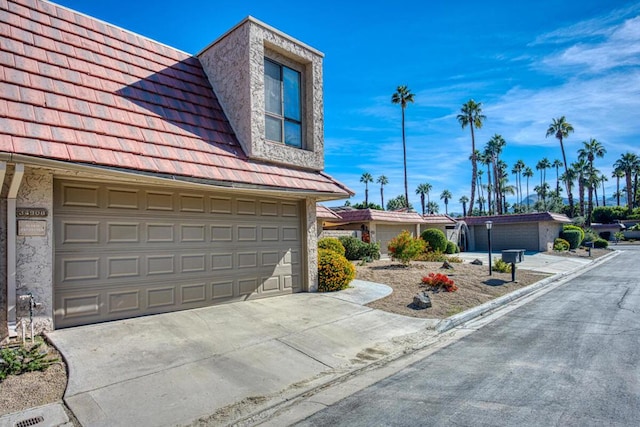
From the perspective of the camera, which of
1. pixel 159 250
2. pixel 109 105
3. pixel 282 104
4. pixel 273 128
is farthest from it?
pixel 282 104

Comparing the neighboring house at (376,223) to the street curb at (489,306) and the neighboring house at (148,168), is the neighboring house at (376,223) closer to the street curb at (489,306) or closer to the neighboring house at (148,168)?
the street curb at (489,306)

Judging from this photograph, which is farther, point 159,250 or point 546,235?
point 546,235

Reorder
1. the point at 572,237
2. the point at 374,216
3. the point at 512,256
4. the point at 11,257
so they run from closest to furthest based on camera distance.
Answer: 1. the point at 11,257
2. the point at 512,256
3. the point at 374,216
4. the point at 572,237

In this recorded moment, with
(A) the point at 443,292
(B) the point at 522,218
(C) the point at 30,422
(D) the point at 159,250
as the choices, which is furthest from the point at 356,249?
(B) the point at 522,218

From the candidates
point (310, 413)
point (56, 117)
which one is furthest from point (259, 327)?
point (56, 117)

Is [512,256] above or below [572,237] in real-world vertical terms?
above

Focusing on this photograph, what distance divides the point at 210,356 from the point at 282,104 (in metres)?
6.64

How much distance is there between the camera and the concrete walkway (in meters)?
4.39

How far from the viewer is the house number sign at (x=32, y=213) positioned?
19.1ft

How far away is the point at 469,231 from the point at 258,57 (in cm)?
3206

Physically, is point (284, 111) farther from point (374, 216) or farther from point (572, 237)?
point (572, 237)

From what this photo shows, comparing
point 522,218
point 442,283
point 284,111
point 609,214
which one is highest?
point 284,111

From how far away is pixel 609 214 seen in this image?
64875 mm

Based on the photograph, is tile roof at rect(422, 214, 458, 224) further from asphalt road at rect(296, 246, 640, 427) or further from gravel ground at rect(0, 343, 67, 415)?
gravel ground at rect(0, 343, 67, 415)
